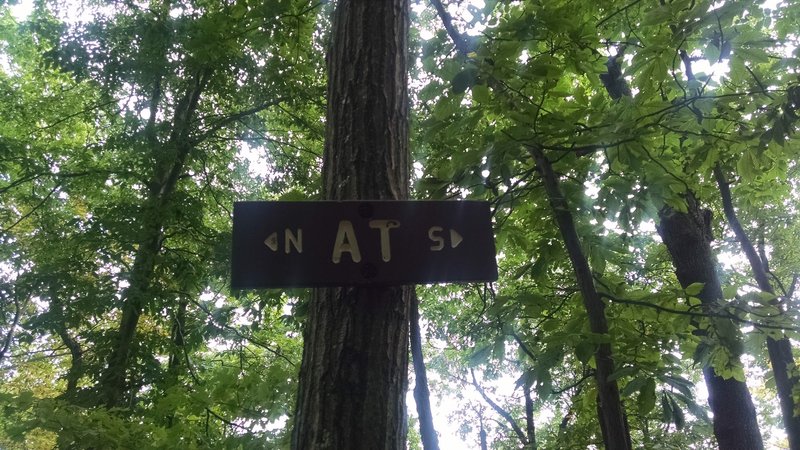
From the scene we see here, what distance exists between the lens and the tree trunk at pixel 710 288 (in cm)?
346

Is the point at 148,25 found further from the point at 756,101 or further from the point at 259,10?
the point at 756,101

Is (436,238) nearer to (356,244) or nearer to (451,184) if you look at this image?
(356,244)

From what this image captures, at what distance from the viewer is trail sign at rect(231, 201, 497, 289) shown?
1.08m

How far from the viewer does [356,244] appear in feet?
3.66

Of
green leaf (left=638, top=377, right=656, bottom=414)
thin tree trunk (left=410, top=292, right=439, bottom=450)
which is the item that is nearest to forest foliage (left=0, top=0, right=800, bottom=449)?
green leaf (left=638, top=377, right=656, bottom=414)

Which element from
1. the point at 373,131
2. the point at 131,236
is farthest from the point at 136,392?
the point at 373,131

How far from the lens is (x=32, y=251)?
231 inches

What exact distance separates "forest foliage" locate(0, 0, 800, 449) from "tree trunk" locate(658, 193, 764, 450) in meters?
0.12

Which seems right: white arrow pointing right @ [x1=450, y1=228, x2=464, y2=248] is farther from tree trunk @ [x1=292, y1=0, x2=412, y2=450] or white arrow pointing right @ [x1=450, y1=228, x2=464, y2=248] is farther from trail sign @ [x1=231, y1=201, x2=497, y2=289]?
→ tree trunk @ [x1=292, y1=0, x2=412, y2=450]

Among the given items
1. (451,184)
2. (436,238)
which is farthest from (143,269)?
(436,238)

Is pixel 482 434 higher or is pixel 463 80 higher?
pixel 463 80

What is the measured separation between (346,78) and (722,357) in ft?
5.35

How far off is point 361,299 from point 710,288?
3.47 m

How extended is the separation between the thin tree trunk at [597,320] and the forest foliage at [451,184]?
2 cm
